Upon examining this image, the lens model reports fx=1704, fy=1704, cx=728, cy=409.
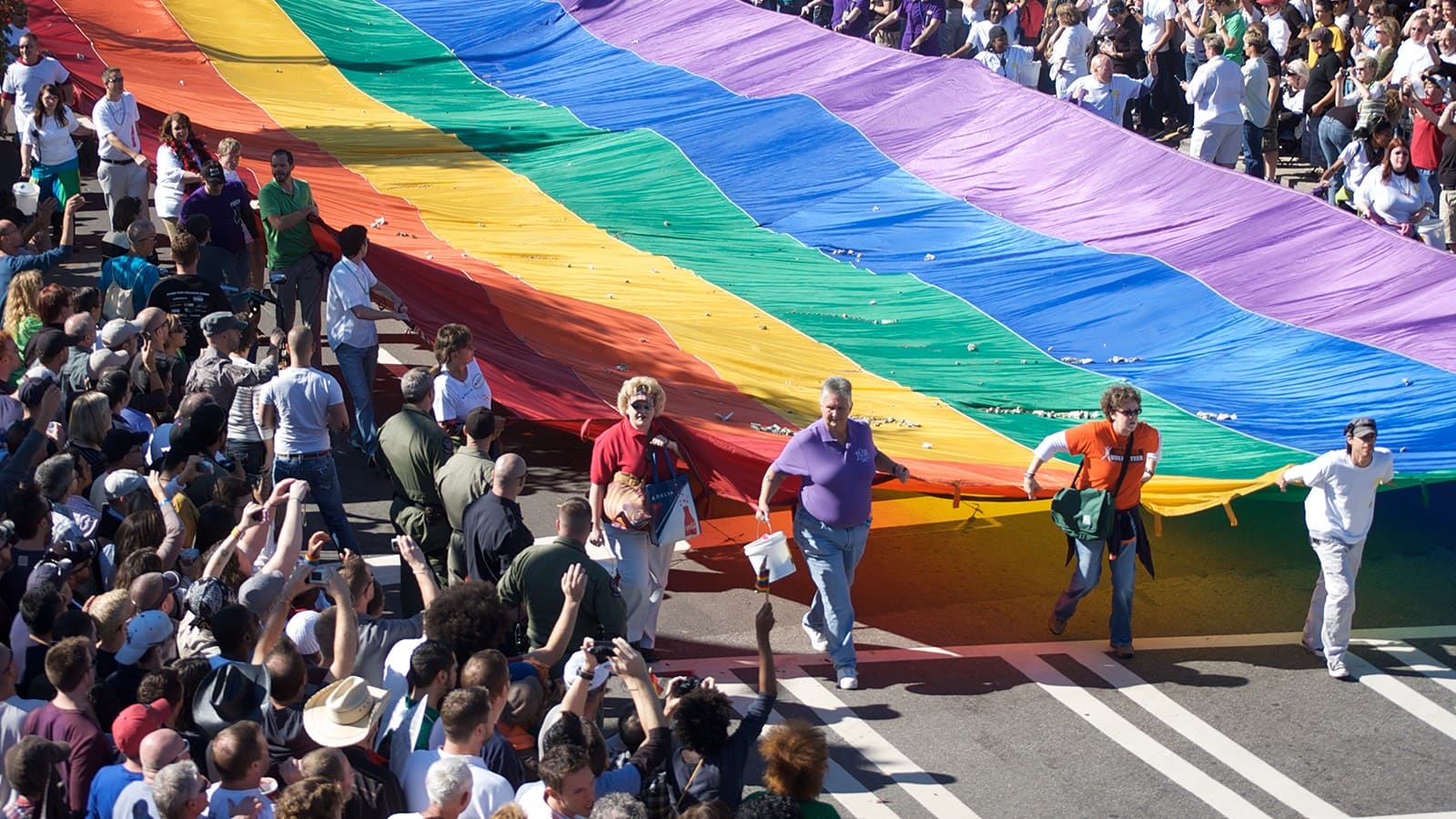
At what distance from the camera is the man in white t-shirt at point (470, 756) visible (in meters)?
5.59

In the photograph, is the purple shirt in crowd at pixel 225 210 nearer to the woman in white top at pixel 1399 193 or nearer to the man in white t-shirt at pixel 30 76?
the man in white t-shirt at pixel 30 76

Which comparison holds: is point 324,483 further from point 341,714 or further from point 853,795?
point 341,714

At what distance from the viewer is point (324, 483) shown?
946 cm

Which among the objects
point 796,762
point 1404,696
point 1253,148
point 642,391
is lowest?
point 1404,696

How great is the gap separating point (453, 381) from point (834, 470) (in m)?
2.28

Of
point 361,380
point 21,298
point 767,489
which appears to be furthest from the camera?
point 361,380

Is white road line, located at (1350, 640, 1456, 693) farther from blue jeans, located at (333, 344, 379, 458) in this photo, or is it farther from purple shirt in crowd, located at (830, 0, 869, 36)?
purple shirt in crowd, located at (830, 0, 869, 36)

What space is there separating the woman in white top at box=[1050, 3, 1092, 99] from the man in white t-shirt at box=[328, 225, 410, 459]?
10498 millimetres

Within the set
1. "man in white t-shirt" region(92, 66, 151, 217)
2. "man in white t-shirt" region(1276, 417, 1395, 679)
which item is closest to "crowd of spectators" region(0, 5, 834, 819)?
"man in white t-shirt" region(92, 66, 151, 217)

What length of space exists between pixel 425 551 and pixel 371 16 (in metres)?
14.3

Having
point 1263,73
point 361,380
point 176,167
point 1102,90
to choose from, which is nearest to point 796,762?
point 361,380

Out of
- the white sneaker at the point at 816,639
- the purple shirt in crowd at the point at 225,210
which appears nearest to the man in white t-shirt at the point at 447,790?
the white sneaker at the point at 816,639

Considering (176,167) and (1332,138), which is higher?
(1332,138)

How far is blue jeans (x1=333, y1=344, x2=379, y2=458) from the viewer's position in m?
11.0
